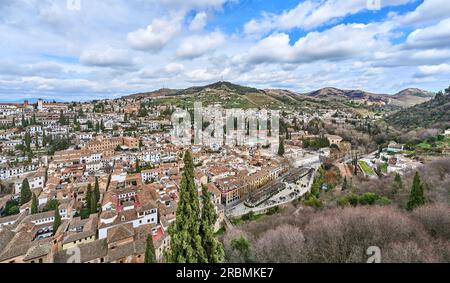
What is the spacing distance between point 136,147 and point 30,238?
883 inches

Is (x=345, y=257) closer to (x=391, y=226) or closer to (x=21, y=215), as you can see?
(x=391, y=226)

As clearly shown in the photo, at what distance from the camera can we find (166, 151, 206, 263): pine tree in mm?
4152

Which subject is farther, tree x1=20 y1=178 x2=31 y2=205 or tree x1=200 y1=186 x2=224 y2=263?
tree x1=20 y1=178 x2=31 y2=205

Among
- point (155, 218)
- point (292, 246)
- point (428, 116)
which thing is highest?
point (428, 116)

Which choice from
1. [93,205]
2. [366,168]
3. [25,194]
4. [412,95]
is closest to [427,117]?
[366,168]

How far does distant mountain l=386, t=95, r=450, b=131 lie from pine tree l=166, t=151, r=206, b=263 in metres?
48.8

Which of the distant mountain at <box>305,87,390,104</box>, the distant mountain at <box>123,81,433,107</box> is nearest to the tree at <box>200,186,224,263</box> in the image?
the distant mountain at <box>123,81,433,107</box>

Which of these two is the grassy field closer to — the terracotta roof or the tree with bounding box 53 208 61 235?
the terracotta roof

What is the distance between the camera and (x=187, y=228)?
4.32 m

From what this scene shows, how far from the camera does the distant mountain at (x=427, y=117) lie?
1684 inches

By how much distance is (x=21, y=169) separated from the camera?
25812 mm

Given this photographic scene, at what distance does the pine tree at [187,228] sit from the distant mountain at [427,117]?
160ft

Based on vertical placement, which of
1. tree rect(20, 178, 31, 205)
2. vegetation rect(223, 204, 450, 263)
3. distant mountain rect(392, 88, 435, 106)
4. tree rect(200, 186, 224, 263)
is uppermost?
distant mountain rect(392, 88, 435, 106)
